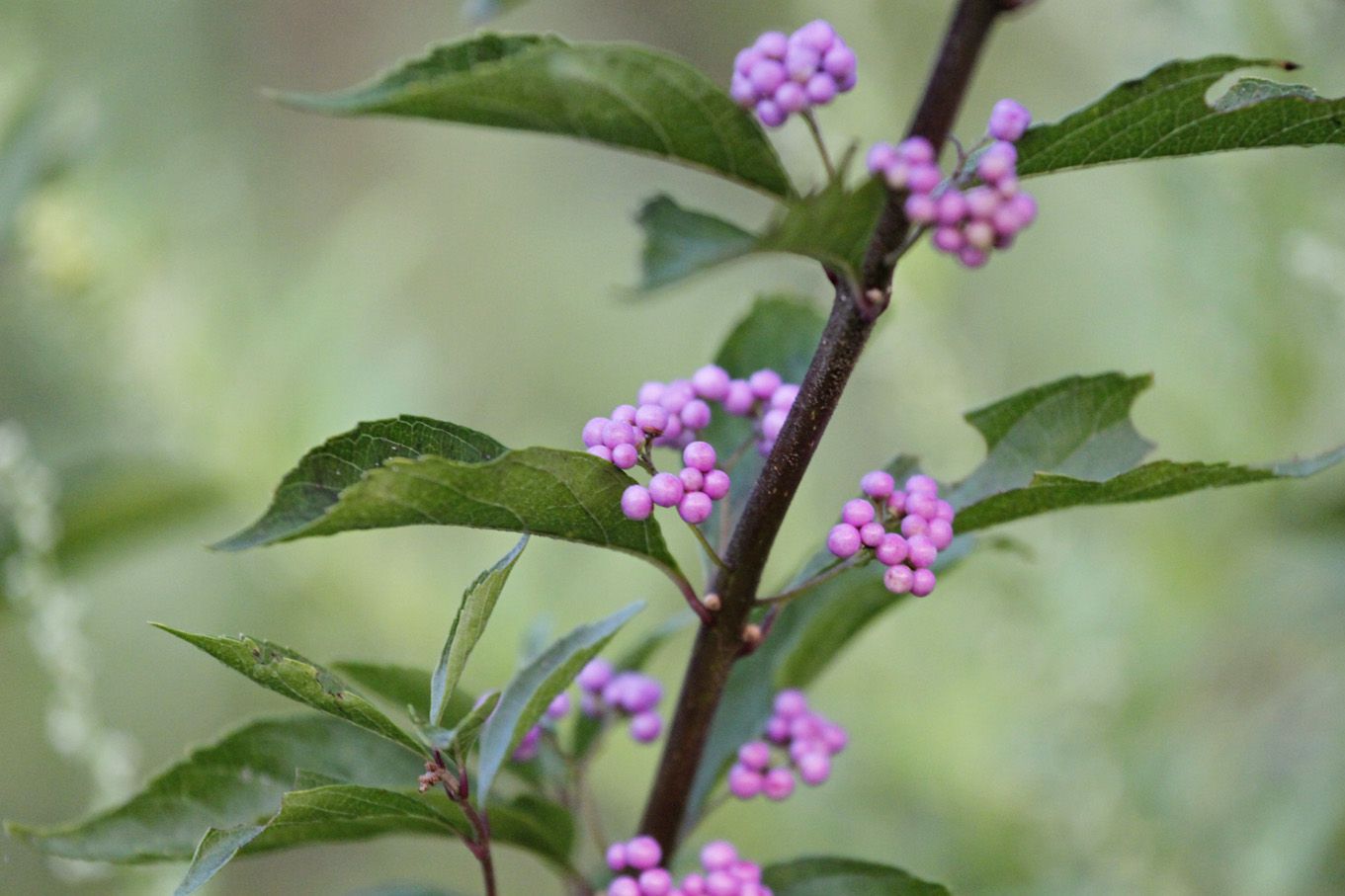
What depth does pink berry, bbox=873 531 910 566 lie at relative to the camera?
63cm

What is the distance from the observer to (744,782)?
76cm

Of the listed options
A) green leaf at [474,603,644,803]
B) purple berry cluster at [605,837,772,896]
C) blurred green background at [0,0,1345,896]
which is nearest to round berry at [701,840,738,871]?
purple berry cluster at [605,837,772,896]

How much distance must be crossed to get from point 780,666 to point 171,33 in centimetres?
225

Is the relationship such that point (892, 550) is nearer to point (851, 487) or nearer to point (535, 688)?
point (535, 688)

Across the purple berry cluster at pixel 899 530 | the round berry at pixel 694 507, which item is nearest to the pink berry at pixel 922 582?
the purple berry cluster at pixel 899 530

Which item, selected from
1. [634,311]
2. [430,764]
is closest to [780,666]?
[430,764]

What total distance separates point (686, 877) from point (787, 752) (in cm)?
14

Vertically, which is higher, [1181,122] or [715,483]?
[1181,122]

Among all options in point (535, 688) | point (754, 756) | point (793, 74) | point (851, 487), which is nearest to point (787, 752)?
point (754, 756)

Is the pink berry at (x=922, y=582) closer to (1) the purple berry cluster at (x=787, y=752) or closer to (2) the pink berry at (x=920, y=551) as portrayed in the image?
(2) the pink berry at (x=920, y=551)

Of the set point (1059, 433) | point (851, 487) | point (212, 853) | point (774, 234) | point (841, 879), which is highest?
point (774, 234)

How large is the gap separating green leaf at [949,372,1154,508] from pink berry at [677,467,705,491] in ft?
0.49

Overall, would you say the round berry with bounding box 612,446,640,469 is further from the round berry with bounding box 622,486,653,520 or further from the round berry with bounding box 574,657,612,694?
the round berry with bounding box 574,657,612,694

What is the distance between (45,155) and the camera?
53.6 inches
